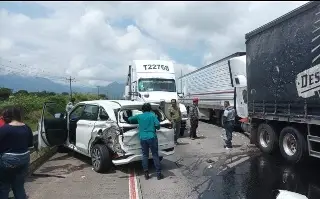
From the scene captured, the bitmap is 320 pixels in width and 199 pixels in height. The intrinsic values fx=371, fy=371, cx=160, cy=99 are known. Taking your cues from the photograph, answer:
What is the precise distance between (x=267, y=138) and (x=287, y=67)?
2.49m

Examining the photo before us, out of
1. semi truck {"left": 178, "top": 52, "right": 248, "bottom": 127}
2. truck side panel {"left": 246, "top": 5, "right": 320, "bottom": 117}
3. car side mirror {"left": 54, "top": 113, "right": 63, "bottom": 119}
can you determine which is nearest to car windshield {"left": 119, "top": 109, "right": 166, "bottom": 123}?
car side mirror {"left": 54, "top": 113, "right": 63, "bottom": 119}

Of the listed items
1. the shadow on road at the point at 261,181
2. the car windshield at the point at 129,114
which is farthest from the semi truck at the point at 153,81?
the shadow on road at the point at 261,181

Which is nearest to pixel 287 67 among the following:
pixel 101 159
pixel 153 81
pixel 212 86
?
pixel 101 159

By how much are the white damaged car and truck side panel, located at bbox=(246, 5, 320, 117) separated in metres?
3.09

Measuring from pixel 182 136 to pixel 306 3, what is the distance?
7.94 m

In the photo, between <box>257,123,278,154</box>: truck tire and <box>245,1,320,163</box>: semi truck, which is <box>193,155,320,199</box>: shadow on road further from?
<box>257,123,278,154</box>: truck tire

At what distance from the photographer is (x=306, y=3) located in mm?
8312

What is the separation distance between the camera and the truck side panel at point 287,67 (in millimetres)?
8109

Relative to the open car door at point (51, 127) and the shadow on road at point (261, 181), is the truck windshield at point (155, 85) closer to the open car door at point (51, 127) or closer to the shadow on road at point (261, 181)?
the open car door at point (51, 127)

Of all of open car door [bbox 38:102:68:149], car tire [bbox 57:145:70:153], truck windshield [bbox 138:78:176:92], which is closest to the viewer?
open car door [bbox 38:102:68:149]

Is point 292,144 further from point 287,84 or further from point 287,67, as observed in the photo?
point 287,67

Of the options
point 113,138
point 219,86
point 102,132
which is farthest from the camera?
point 219,86

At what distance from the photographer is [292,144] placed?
9461 mm

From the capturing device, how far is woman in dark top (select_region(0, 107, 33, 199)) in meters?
5.03
